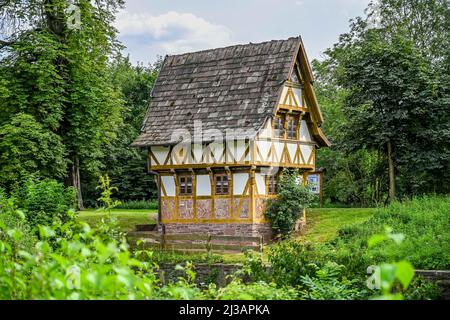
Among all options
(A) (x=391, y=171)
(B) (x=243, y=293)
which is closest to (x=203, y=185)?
(A) (x=391, y=171)

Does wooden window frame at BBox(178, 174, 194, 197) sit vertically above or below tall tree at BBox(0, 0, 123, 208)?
below

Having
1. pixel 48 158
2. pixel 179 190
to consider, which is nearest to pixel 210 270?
pixel 179 190

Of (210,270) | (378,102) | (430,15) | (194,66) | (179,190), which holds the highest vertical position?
(430,15)

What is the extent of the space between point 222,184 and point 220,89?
394 centimetres

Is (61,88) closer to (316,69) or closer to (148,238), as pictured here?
(148,238)

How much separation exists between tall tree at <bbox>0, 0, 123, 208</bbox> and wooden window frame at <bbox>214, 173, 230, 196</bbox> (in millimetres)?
5963

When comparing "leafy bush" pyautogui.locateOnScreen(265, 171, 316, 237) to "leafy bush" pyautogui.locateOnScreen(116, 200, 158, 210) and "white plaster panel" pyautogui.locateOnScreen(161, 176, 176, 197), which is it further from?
"leafy bush" pyautogui.locateOnScreen(116, 200, 158, 210)

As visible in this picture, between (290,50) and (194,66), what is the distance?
4606 mm

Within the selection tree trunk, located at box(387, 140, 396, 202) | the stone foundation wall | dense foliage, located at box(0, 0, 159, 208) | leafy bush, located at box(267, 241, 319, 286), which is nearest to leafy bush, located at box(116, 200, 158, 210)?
dense foliage, located at box(0, 0, 159, 208)

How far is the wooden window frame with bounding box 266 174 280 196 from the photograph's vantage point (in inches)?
1134

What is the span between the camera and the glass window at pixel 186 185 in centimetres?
2955

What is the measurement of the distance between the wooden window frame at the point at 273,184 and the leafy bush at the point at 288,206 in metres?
0.56
